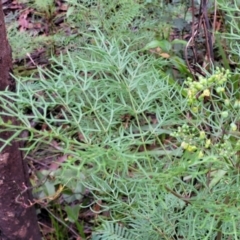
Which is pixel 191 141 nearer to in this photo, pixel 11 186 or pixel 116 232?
pixel 116 232

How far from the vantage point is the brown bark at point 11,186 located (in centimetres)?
121

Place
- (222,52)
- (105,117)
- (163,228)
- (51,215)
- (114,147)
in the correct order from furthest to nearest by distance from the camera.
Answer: (222,52) < (51,215) < (163,228) < (105,117) < (114,147)

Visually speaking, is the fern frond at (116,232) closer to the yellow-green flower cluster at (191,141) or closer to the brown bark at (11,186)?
the brown bark at (11,186)

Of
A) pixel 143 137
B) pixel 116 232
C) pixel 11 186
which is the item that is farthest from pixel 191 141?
pixel 11 186

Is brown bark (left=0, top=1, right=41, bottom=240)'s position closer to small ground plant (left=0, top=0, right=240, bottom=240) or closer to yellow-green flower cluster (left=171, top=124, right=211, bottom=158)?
small ground plant (left=0, top=0, right=240, bottom=240)

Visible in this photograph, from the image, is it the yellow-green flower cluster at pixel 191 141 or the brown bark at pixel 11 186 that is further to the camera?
the brown bark at pixel 11 186

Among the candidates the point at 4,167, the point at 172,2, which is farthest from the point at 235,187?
the point at 172,2

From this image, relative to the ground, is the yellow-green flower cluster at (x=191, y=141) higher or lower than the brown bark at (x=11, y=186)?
higher

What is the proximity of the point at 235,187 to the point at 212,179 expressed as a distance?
23 cm

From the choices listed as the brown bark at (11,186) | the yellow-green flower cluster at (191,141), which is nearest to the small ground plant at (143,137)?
the yellow-green flower cluster at (191,141)

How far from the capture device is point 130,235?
1.27 metres

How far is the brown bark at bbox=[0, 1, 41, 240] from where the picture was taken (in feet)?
3.98

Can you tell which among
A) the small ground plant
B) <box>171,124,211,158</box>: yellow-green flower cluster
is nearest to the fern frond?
the small ground plant

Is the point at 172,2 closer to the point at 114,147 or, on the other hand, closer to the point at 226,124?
the point at 226,124
